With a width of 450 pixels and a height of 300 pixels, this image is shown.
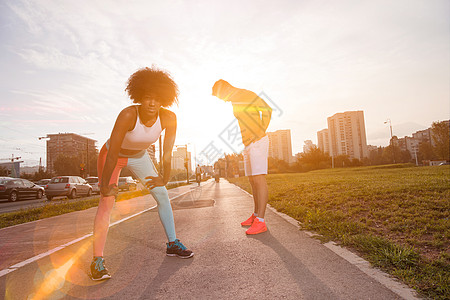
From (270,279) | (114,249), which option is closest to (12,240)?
(114,249)

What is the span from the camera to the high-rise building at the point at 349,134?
103 m

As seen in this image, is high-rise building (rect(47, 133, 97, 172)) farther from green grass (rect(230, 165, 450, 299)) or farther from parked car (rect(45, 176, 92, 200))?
green grass (rect(230, 165, 450, 299))

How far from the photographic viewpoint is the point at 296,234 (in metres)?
3.92


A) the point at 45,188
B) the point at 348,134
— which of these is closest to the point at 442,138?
the point at 348,134

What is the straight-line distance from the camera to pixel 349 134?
345 ft

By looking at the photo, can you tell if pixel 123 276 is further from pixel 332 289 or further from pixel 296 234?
pixel 296 234

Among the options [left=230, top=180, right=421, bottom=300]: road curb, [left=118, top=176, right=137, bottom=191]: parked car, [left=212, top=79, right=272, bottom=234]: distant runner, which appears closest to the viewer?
[left=230, top=180, right=421, bottom=300]: road curb

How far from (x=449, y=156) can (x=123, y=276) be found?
2437 inches

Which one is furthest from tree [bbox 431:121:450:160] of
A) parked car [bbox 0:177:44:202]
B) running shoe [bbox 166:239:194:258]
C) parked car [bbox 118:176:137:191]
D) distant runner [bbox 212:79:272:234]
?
running shoe [bbox 166:239:194:258]

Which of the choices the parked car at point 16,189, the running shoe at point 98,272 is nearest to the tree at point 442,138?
the parked car at point 16,189

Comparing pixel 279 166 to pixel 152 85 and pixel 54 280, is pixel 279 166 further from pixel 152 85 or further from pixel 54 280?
pixel 54 280

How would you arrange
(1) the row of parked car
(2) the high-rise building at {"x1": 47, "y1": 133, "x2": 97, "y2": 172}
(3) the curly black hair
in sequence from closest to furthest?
1. (3) the curly black hair
2. (1) the row of parked car
3. (2) the high-rise building at {"x1": 47, "y1": 133, "x2": 97, "y2": 172}

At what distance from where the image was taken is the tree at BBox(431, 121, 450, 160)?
161 feet

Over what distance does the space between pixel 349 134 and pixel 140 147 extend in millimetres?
113173
